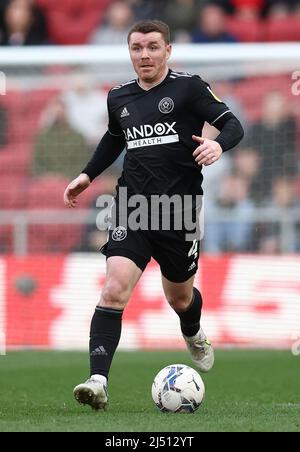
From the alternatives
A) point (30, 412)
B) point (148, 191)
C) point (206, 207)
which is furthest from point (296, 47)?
point (30, 412)

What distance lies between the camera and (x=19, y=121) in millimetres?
12773

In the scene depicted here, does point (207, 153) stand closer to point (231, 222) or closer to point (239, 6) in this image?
point (231, 222)

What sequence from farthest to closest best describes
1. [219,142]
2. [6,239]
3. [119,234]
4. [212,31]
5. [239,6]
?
[239,6] < [212,31] < [6,239] < [119,234] < [219,142]

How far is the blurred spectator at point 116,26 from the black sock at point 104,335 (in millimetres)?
8978

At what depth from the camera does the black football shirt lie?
6570 mm

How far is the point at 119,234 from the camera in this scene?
6.46 meters

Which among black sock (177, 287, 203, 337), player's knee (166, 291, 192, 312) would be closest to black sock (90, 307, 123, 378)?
player's knee (166, 291, 192, 312)

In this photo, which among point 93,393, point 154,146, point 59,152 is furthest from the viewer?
point 59,152

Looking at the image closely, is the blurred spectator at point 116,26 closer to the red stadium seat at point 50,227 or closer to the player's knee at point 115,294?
the red stadium seat at point 50,227

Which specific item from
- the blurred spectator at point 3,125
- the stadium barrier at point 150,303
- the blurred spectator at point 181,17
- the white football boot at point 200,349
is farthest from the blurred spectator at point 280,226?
the white football boot at point 200,349

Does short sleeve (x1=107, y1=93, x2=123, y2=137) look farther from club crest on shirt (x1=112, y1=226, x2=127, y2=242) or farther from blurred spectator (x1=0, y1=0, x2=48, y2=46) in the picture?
blurred spectator (x1=0, y1=0, x2=48, y2=46)

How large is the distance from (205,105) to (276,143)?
18.8 ft

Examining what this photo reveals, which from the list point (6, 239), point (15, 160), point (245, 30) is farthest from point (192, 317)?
point (245, 30)

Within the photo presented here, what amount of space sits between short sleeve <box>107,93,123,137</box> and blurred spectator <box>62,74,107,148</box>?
5641 mm
